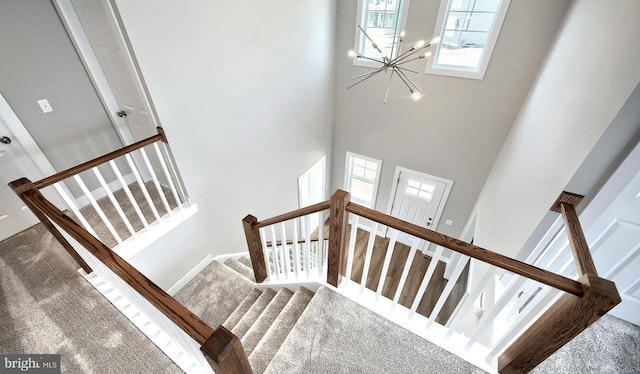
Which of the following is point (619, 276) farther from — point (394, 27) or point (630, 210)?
point (394, 27)

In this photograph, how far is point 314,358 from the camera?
5.05 ft

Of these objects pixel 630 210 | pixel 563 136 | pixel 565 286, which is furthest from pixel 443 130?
pixel 565 286

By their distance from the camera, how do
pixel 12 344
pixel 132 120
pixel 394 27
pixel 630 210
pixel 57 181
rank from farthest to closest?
pixel 394 27 < pixel 132 120 < pixel 57 181 < pixel 12 344 < pixel 630 210

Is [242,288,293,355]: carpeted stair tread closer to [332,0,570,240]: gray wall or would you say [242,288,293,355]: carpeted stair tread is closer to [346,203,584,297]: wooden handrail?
[346,203,584,297]: wooden handrail

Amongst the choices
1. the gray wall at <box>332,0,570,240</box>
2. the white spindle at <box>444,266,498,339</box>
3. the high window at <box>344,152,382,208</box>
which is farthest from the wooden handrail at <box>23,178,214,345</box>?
the high window at <box>344,152,382,208</box>

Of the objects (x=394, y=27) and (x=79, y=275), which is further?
(x=394, y=27)

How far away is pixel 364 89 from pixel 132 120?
323 cm

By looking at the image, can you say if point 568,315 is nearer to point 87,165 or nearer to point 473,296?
point 473,296

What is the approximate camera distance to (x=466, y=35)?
3252mm

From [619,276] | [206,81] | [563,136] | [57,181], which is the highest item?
[206,81]

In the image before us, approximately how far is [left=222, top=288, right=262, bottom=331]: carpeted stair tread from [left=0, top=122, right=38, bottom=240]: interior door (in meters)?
2.33

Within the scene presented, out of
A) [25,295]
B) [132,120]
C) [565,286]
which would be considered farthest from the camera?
[132,120]

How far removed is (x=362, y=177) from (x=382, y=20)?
8.87 ft

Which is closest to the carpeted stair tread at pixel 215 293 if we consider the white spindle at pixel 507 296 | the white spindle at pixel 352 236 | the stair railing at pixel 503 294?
the stair railing at pixel 503 294
